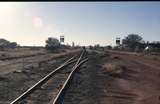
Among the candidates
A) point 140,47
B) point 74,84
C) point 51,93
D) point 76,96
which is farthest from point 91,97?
point 140,47

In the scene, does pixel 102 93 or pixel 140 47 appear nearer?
pixel 102 93

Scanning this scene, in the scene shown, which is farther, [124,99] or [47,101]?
[124,99]

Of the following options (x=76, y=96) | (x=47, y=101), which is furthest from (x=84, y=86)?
(x=47, y=101)

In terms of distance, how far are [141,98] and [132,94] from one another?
1.41m

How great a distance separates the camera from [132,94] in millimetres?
18203

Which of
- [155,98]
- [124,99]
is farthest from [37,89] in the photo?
[155,98]

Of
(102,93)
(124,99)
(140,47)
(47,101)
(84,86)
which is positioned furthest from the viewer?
(140,47)

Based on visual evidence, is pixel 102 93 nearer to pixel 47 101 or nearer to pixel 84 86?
pixel 84 86

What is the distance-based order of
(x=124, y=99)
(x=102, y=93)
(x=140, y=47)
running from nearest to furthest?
(x=124, y=99)
(x=102, y=93)
(x=140, y=47)

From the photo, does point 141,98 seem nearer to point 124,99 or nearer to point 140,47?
point 124,99

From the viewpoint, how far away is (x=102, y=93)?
1786 centimetres

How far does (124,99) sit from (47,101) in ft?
11.3

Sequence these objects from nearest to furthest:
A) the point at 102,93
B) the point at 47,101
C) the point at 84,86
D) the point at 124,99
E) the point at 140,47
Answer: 1. the point at 47,101
2. the point at 124,99
3. the point at 102,93
4. the point at 84,86
5. the point at 140,47

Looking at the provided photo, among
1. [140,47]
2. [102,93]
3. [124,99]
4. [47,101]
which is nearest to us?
[47,101]
